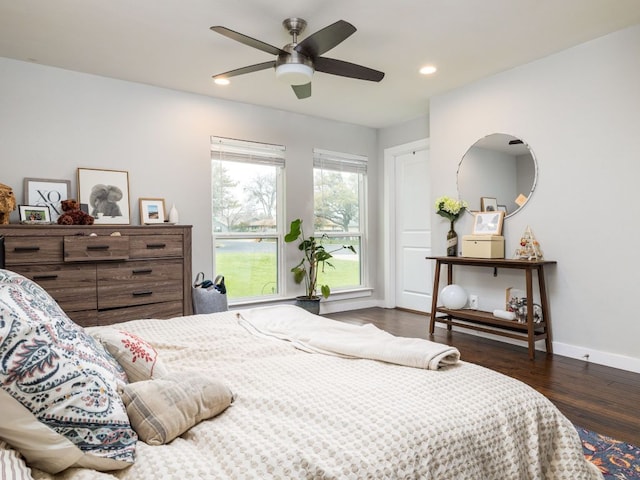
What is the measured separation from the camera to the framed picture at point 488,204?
3.81 meters

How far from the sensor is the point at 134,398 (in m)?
1.02

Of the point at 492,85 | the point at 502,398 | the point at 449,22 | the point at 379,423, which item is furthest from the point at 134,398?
the point at 492,85

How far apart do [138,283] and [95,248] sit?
437 millimetres

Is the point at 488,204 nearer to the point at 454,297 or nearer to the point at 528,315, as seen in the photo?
the point at 454,297

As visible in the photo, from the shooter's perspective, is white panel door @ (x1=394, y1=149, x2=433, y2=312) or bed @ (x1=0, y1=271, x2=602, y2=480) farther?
white panel door @ (x1=394, y1=149, x2=433, y2=312)

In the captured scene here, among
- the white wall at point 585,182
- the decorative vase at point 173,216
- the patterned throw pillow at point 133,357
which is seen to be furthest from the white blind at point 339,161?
the patterned throw pillow at point 133,357

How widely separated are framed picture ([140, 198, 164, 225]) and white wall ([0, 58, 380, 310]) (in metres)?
0.07

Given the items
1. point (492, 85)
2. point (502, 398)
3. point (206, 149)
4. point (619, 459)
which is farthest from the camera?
point (206, 149)

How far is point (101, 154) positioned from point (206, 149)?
3.33 feet

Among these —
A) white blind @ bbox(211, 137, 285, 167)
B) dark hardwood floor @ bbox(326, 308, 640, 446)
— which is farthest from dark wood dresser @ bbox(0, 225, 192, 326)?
dark hardwood floor @ bbox(326, 308, 640, 446)

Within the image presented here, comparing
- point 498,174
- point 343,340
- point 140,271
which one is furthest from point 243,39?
point 498,174

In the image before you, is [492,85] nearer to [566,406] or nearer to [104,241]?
[566,406]

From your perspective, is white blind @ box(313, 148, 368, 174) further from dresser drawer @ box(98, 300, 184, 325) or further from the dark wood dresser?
dresser drawer @ box(98, 300, 184, 325)

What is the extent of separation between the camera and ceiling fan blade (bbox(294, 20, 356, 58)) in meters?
2.17
